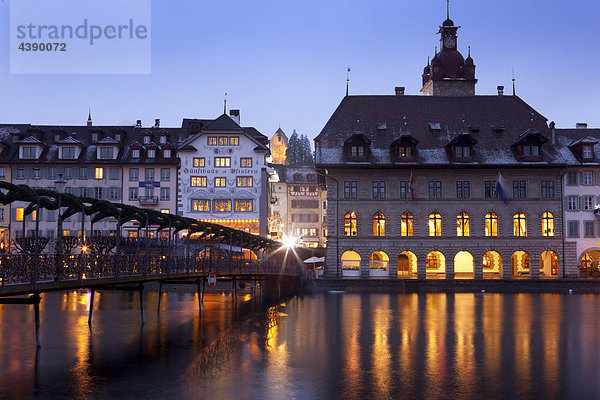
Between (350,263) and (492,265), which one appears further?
(492,265)

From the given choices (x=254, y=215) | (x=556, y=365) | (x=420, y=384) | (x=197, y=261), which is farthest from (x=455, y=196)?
(x=420, y=384)

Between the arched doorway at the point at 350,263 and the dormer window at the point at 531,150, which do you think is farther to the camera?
Result: the dormer window at the point at 531,150

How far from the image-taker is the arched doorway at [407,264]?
79.1 metres

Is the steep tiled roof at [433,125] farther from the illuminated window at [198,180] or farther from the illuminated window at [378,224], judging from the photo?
the illuminated window at [198,180]

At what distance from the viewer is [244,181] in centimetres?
8325

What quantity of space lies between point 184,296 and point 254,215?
69.1ft

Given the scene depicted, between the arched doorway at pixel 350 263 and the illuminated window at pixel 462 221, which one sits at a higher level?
the illuminated window at pixel 462 221

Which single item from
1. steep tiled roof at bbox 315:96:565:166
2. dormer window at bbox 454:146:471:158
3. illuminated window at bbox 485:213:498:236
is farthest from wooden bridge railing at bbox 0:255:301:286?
dormer window at bbox 454:146:471:158

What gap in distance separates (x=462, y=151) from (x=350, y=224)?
15.2m

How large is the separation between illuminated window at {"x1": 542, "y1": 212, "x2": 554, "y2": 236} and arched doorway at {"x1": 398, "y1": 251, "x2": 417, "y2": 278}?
14.5 m

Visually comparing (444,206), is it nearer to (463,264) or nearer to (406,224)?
(406,224)

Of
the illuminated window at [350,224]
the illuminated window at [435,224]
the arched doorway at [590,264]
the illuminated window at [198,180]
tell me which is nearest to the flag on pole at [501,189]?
the illuminated window at [435,224]

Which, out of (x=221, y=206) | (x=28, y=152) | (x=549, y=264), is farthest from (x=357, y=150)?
(x=28, y=152)

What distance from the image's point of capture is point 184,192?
82.3m
